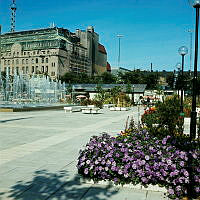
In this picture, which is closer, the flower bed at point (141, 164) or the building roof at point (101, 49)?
the flower bed at point (141, 164)

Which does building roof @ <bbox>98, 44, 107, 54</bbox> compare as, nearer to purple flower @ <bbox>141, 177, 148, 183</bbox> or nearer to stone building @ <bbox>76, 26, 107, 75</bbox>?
stone building @ <bbox>76, 26, 107, 75</bbox>

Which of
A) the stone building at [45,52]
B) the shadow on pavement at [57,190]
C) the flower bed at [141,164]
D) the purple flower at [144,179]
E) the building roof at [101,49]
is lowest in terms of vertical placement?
the shadow on pavement at [57,190]

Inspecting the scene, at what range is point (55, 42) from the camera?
371 ft

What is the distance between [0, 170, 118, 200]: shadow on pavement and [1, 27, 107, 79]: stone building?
104 metres

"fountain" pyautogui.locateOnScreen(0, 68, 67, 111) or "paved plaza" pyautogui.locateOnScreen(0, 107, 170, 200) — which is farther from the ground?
"fountain" pyautogui.locateOnScreen(0, 68, 67, 111)

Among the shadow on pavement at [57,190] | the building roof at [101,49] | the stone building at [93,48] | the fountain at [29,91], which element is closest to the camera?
the shadow on pavement at [57,190]

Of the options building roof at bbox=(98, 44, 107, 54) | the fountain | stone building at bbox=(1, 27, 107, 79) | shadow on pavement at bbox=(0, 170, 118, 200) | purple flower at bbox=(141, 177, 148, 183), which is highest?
building roof at bbox=(98, 44, 107, 54)

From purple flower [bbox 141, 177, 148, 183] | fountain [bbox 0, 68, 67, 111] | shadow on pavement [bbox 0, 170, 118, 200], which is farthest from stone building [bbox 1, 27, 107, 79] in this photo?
purple flower [bbox 141, 177, 148, 183]

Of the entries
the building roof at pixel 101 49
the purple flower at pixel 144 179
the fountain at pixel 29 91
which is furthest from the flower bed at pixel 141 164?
the building roof at pixel 101 49

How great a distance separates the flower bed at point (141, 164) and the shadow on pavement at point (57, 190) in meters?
0.26

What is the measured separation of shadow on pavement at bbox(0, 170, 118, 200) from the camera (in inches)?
173

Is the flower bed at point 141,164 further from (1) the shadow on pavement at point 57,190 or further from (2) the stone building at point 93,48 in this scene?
(2) the stone building at point 93,48

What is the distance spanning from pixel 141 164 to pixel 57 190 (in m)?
1.62

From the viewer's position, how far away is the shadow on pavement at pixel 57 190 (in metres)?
4.39
